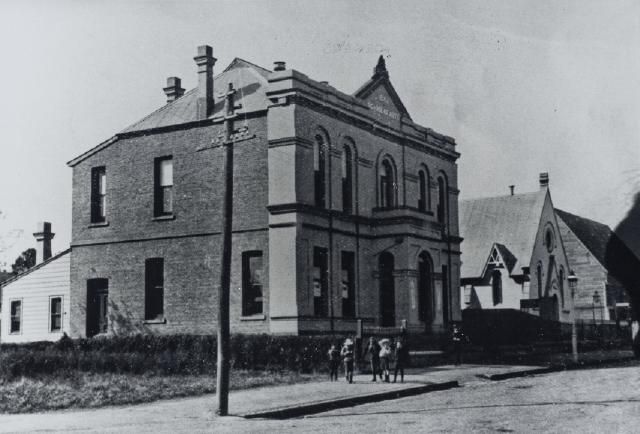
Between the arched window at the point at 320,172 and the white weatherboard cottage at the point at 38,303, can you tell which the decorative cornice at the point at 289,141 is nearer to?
the arched window at the point at 320,172

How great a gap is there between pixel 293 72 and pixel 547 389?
14614 mm

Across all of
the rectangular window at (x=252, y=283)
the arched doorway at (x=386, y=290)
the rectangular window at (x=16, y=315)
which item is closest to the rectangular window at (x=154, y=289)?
the rectangular window at (x=252, y=283)

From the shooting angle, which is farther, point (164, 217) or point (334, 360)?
point (164, 217)

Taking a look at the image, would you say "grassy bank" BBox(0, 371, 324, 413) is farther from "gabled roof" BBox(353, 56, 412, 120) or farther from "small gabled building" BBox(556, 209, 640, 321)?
"small gabled building" BBox(556, 209, 640, 321)

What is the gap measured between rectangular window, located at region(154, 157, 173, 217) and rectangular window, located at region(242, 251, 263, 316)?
4227 millimetres

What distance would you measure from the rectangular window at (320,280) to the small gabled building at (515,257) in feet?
64.0

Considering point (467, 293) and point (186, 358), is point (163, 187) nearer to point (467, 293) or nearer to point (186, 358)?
point (186, 358)

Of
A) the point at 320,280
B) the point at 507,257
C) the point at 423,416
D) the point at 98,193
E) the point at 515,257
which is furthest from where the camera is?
the point at 515,257

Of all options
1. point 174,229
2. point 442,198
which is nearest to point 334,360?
point 174,229

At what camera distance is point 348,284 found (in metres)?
31.0

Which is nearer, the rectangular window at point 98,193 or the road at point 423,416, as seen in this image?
the road at point 423,416

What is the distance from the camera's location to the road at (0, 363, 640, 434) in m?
11.6

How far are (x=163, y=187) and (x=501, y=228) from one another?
29125mm

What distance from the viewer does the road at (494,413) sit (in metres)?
11.4
